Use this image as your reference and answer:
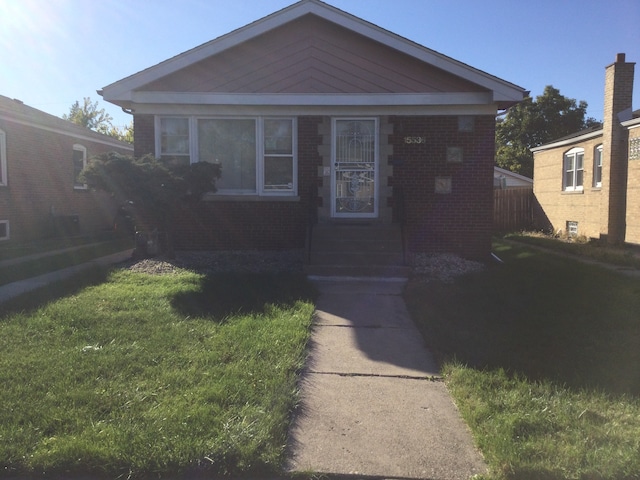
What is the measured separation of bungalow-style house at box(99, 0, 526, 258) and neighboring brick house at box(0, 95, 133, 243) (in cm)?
577

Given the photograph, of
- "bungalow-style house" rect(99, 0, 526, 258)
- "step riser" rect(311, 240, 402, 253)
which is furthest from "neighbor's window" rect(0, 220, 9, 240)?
"step riser" rect(311, 240, 402, 253)

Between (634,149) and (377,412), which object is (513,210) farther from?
(377,412)

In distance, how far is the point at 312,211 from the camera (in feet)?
32.5

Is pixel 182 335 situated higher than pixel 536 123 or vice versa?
pixel 536 123

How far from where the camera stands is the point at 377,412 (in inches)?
155

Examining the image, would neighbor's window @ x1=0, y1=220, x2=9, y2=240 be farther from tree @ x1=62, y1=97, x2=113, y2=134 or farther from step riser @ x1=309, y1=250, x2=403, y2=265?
tree @ x1=62, y1=97, x2=113, y2=134

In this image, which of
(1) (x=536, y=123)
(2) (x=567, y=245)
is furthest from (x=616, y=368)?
(1) (x=536, y=123)

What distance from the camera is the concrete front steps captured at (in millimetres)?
8953

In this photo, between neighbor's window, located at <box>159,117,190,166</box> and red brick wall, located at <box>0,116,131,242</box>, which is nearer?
neighbor's window, located at <box>159,117,190,166</box>

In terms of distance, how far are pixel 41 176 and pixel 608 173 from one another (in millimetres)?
16789

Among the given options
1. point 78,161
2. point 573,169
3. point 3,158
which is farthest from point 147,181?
point 573,169

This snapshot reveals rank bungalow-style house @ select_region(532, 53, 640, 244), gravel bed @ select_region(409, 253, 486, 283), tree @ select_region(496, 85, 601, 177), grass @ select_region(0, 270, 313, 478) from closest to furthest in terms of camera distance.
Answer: grass @ select_region(0, 270, 313, 478)
gravel bed @ select_region(409, 253, 486, 283)
bungalow-style house @ select_region(532, 53, 640, 244)
tree @ select_region(496, 85, 601, 177)

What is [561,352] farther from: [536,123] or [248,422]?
[536,123]

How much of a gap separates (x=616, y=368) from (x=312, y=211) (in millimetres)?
6157
